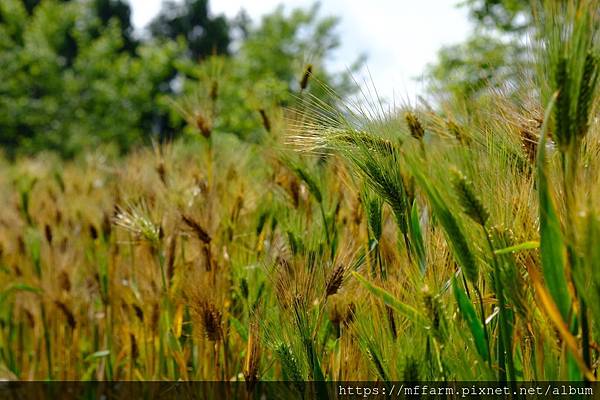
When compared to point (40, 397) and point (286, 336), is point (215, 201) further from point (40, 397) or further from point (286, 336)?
point (40, 397)

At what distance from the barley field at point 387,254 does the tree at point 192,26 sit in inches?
1335

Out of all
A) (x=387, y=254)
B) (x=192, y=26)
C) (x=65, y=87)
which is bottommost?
(x=387, y=254)

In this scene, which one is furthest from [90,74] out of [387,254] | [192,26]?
[192,26]

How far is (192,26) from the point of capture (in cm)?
3744

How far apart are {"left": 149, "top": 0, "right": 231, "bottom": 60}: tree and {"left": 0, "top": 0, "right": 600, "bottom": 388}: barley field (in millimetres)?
33919

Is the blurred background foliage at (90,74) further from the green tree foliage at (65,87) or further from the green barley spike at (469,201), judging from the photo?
the green barley spike at (469,201)

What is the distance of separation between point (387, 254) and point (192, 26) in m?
38.3

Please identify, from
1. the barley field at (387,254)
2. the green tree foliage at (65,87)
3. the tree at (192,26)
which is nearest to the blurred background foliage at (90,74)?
the green tree foliage at (65,87)

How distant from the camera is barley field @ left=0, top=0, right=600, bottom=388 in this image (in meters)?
0.65

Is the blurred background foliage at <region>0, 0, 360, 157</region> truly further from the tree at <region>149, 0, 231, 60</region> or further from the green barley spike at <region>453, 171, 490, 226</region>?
the tree at <region>149, 0, 231, 60</region>

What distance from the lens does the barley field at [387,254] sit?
65 centimetres

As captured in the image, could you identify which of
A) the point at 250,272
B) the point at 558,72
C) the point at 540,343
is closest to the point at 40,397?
the point at 250,272

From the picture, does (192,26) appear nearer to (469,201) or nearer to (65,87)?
(65,87)

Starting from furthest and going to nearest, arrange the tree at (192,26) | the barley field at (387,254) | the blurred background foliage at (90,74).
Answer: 1. the tree at (192,26)
2. the blurred background foliage at (90,74)
3. the barley field at (387,254)
